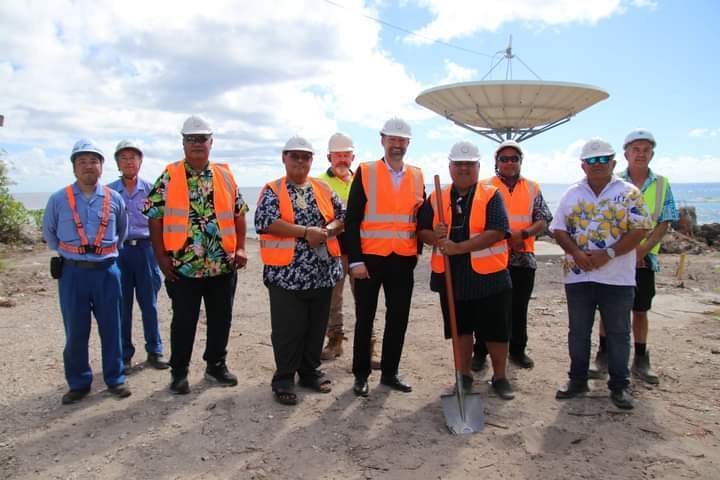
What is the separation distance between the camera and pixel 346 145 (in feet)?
16.7

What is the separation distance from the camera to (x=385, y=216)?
413 cm

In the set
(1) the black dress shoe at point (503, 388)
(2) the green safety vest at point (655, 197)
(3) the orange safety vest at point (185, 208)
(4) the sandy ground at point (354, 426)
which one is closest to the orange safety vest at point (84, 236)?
(3) the orange safety vest at point (185, 208)

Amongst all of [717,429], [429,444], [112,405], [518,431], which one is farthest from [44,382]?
[717,429]

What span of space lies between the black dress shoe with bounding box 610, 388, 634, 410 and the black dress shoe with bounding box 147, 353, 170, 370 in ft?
12.4

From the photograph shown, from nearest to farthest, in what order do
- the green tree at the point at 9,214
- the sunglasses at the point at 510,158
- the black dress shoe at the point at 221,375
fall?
the black dress shoe at the point at 221,375, the sunglasses at the point at 510,158, the green tree at the point at 9,214

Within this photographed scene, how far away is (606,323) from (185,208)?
3.33 metres

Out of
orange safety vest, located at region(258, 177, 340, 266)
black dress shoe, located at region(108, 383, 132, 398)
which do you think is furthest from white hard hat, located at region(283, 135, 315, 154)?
black dress shoe, located at region(108, 383, 132, 398)

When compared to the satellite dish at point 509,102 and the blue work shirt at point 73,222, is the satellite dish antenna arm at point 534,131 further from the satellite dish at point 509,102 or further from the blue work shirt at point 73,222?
the blue work shirt at point 73,222

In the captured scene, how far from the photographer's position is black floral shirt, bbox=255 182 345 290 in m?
4.05

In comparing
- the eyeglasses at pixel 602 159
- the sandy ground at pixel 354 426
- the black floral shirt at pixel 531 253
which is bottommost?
the sandy ground at pixel 354 426

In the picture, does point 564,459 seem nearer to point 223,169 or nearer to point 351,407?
point 351,407

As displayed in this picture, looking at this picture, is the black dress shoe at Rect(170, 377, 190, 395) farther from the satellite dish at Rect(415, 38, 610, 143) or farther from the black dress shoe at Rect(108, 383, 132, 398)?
the satellite dish at Rect(415, 38, 610, 143)

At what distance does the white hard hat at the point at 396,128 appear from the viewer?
4.14m

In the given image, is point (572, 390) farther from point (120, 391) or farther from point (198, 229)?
point (120, 391)
